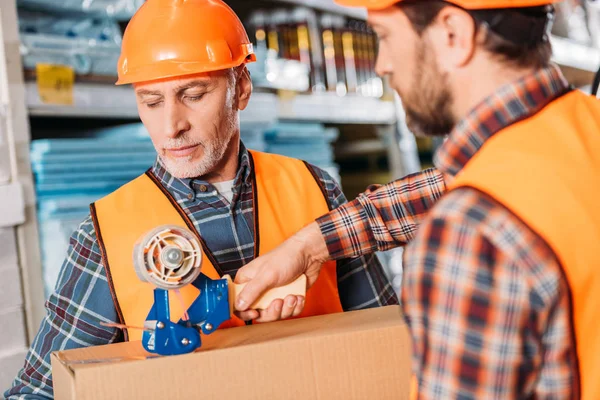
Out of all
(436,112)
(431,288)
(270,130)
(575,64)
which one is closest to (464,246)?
(431,288)

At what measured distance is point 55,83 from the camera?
6.63ft

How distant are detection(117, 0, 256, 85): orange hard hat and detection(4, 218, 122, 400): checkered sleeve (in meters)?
0.39

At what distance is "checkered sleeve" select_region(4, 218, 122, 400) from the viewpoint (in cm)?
142

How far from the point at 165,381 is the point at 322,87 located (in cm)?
215

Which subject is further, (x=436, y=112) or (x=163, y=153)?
(x=163, y=153)

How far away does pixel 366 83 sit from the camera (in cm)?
328

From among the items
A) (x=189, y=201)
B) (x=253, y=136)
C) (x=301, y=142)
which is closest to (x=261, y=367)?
(x=189, y=201)

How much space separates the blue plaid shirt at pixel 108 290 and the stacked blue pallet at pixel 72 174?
0.54 m

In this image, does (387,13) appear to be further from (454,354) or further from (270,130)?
(270,130)

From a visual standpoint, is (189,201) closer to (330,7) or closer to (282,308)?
(282,308)

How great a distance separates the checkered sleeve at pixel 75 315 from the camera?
4.65ft

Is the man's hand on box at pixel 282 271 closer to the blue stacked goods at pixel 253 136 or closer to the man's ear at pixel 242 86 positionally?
the man's ear at pixel 242 86

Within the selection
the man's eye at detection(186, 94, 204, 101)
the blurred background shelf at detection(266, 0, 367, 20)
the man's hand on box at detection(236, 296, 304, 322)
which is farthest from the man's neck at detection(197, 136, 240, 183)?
the blurred background shelf at detection(266, 0, 367, 20)

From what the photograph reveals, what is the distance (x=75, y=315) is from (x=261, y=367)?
0.53m
